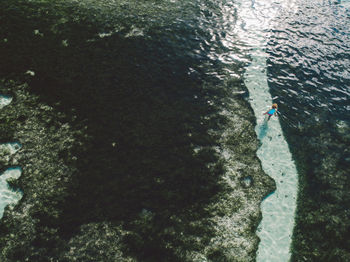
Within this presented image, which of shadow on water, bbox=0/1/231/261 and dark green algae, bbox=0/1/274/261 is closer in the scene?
dark green algae, bbox=0/1/274/261

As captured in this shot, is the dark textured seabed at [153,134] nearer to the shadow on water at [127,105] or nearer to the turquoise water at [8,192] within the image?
the shadow on water at [127,105]

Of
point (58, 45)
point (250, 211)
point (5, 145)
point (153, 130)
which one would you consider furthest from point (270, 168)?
point (58, 45)

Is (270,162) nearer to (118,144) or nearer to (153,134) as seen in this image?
(153,134)

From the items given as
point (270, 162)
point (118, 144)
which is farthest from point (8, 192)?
point (270, 162)

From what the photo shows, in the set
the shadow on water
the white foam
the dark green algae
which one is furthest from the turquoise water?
the white foam

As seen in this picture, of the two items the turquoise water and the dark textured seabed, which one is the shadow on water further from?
the turquoise water

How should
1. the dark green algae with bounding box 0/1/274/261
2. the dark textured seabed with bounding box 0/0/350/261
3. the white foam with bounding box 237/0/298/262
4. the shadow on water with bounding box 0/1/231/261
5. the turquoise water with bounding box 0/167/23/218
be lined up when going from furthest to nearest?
1. the shadow on water with bounding box 0/1/231/261
2. the white foam with bounding box 237/0/298/262
3. the turquoise water with bounding box 0/167/23/218
4. the dark textured seabed with bounding box 0/0/350/261
5. the dark green algae with bounding box 0/1/274/261

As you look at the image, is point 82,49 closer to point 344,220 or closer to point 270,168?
point 270,168
